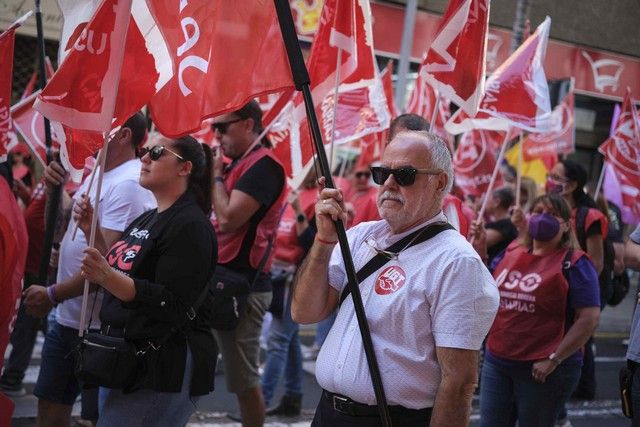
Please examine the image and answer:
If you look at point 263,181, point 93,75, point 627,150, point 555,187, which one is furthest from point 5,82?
point 627,150

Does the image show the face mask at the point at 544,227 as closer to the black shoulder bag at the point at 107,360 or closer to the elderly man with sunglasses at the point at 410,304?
the elderly man with sunglasses at the point at 410,304

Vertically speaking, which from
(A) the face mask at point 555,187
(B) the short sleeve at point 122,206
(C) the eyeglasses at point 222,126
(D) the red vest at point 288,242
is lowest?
(D) the red vest at point 288,242

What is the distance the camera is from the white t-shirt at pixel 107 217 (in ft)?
14.3

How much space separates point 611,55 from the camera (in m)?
16.7

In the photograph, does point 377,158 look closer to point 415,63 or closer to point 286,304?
point 286,304

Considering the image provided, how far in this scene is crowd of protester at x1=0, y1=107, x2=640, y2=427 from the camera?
3561 mm

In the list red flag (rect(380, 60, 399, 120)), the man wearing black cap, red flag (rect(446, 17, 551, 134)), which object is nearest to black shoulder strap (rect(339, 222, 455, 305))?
the man wearing black cap

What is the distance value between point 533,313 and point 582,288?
0.30 metres

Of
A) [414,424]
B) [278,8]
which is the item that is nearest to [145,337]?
[414,424]

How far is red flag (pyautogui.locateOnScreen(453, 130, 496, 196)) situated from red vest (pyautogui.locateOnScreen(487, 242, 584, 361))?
4654 mm

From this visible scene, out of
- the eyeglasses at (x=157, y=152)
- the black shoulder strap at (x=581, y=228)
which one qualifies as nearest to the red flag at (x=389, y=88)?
the black shoulder strap at (x=581, y=228)

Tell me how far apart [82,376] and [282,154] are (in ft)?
8.82

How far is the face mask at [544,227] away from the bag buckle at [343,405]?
87.8 inches

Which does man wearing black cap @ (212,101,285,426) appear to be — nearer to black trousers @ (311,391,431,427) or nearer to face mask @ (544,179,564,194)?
black trousers @ (311,391,431,427)
